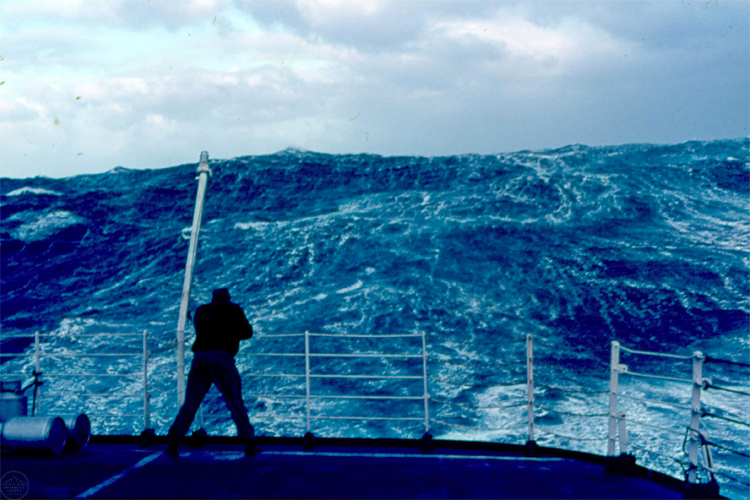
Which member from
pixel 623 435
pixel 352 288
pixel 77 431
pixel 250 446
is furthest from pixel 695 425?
pixel 352 288

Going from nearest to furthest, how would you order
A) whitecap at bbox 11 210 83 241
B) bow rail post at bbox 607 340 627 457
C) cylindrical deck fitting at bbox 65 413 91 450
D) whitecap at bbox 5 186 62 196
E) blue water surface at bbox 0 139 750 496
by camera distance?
bow rail post at bbox 607 340 627 457
cylindrical deck fitting at bbox 65 413 91 450
blue water surface at bbox 0 139 750 496
whitecap at bbox 11 210 83 241
whitecap at bbox 5 186 62 196

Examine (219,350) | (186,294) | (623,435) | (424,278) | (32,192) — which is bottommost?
(424,278)

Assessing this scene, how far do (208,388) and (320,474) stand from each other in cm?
98

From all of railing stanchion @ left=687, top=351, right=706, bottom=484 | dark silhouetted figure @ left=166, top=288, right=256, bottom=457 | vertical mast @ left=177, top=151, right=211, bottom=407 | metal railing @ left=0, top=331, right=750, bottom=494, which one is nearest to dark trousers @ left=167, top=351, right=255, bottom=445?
dark silhouetted figure @ left=166, top=288, right=256, bottom=457

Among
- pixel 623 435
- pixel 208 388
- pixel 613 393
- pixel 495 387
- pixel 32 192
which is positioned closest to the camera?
pixel 623 435

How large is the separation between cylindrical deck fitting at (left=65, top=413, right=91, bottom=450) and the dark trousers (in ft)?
2.83

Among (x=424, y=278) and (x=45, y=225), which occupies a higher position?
(x=45, y=225)

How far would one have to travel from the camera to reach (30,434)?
4.46 metres

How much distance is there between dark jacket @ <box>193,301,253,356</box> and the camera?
14.1 feet

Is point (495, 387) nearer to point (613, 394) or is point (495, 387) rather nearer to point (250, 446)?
point (250, 446)

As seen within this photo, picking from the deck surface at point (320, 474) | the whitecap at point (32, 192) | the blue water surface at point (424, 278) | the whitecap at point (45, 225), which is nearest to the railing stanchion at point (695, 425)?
the deck surface at point (320, 474)

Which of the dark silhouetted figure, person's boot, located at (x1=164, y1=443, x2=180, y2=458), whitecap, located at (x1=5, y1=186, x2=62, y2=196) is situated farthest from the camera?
whitecap, located at (x1=5, y1=186, x2=62, y2=196)

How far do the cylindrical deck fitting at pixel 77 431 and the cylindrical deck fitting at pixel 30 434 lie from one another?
0.66 ft

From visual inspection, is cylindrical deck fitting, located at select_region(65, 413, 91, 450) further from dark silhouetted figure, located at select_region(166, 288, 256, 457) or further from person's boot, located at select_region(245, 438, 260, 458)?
person's boot, located at select_region(245, 438, 260, 458)
